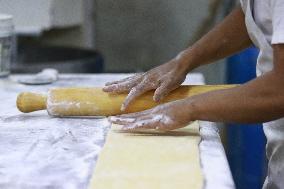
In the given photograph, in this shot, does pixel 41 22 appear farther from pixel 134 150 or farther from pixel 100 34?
pixel 134 150

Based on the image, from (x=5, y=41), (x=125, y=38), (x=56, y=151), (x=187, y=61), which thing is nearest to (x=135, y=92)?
(x=187, y=61)

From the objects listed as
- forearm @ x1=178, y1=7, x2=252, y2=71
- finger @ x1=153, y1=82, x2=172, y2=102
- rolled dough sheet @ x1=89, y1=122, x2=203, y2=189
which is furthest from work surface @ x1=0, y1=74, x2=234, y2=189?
forearm @ x1=178, y1=7, x2=252, y2=71

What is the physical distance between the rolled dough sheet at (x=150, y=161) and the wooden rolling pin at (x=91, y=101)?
12cm

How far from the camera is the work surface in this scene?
41.1 inches

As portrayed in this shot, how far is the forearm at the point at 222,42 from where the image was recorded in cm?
158

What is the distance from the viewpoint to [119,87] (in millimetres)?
1489

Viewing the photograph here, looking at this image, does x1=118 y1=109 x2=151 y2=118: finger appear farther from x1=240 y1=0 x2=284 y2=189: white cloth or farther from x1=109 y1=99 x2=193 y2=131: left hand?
x1=240 y1=0 x2=284 y2=189: white cloth

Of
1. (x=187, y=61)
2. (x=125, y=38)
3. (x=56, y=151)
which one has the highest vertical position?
(x=187, y=61)

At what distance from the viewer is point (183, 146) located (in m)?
1.21

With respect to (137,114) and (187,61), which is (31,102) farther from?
(187,61)

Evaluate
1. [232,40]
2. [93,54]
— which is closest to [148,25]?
[93,54]

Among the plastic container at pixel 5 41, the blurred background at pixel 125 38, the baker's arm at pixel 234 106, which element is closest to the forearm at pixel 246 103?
the baker's arm at pixel 234 106

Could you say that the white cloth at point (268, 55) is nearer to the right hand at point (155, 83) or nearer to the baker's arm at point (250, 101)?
the baker's arm at point (250, 101)

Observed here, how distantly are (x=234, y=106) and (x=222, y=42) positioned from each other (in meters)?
0.47
